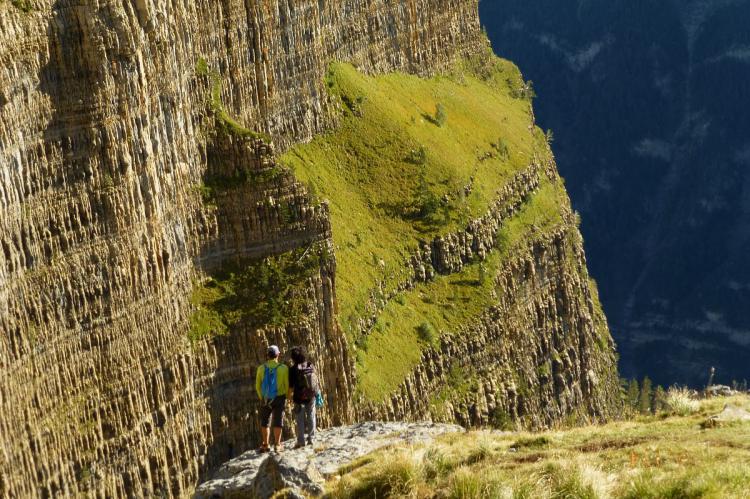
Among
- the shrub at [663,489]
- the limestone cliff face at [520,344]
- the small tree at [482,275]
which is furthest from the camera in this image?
the small tree at [482,275]

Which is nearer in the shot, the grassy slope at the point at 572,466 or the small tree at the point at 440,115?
the grassy slope at the point at 572,466

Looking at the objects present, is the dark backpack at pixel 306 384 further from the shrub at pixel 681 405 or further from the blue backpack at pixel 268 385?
the shrub at pixel 681 405

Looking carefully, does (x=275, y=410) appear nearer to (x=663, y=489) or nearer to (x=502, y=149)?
(x=663, y=489)

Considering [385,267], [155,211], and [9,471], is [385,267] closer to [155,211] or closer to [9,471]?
[155,211]

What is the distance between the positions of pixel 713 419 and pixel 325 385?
83.8ft

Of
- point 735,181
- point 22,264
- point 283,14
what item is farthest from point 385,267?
point 735,181

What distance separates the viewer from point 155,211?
1971 inches

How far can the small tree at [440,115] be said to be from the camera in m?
97.4

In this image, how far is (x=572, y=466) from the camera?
Result: 2939 centimetres

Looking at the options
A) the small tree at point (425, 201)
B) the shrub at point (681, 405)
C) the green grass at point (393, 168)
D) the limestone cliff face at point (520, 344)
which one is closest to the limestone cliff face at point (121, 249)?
the limestone cliff face at point (520, 344)

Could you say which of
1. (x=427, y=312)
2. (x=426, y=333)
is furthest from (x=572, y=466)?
(x=427, y=312)

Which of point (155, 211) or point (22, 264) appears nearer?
point (22, 264)

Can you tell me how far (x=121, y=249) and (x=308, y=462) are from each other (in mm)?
16288

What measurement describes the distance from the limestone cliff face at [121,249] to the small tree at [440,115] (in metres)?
35.7
